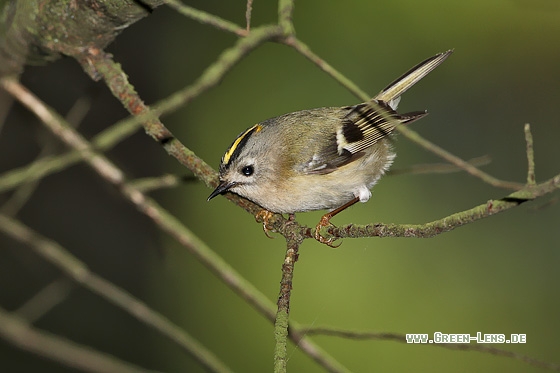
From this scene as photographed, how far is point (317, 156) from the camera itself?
7.70 ft

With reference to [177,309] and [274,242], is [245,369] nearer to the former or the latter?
[177,309]

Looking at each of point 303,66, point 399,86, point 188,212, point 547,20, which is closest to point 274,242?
point 188,212

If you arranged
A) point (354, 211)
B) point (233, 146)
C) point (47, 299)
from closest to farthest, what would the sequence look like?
point (233, 146) < point (47, 299) < point (354, 211)

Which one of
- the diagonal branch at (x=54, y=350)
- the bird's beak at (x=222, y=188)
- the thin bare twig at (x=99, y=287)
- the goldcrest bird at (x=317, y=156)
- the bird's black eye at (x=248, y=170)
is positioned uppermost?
the goldcrest bird at (x=317, y=156)

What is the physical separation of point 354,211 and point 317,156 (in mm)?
405

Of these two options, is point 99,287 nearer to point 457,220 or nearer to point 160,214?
point 160,214

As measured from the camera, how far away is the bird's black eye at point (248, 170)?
6.95ft

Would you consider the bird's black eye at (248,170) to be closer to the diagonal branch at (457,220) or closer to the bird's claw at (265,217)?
the bird's claw at (265,217)

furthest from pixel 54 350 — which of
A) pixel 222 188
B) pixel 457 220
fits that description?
pixel 457 220

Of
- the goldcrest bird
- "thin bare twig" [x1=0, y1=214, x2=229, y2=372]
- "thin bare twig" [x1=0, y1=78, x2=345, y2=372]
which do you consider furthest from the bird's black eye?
"thin bare twig" [x1=0, y1=214, x2=229, y2=372]

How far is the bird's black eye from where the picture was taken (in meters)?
2.12

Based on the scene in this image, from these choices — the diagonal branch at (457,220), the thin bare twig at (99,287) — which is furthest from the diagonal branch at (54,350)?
the diagonal branch at (457,220)

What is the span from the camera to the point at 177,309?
3.69 metres

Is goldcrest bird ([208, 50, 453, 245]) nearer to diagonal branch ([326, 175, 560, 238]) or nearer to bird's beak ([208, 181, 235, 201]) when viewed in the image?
bird's beak ([208, 181, 235, 201])
